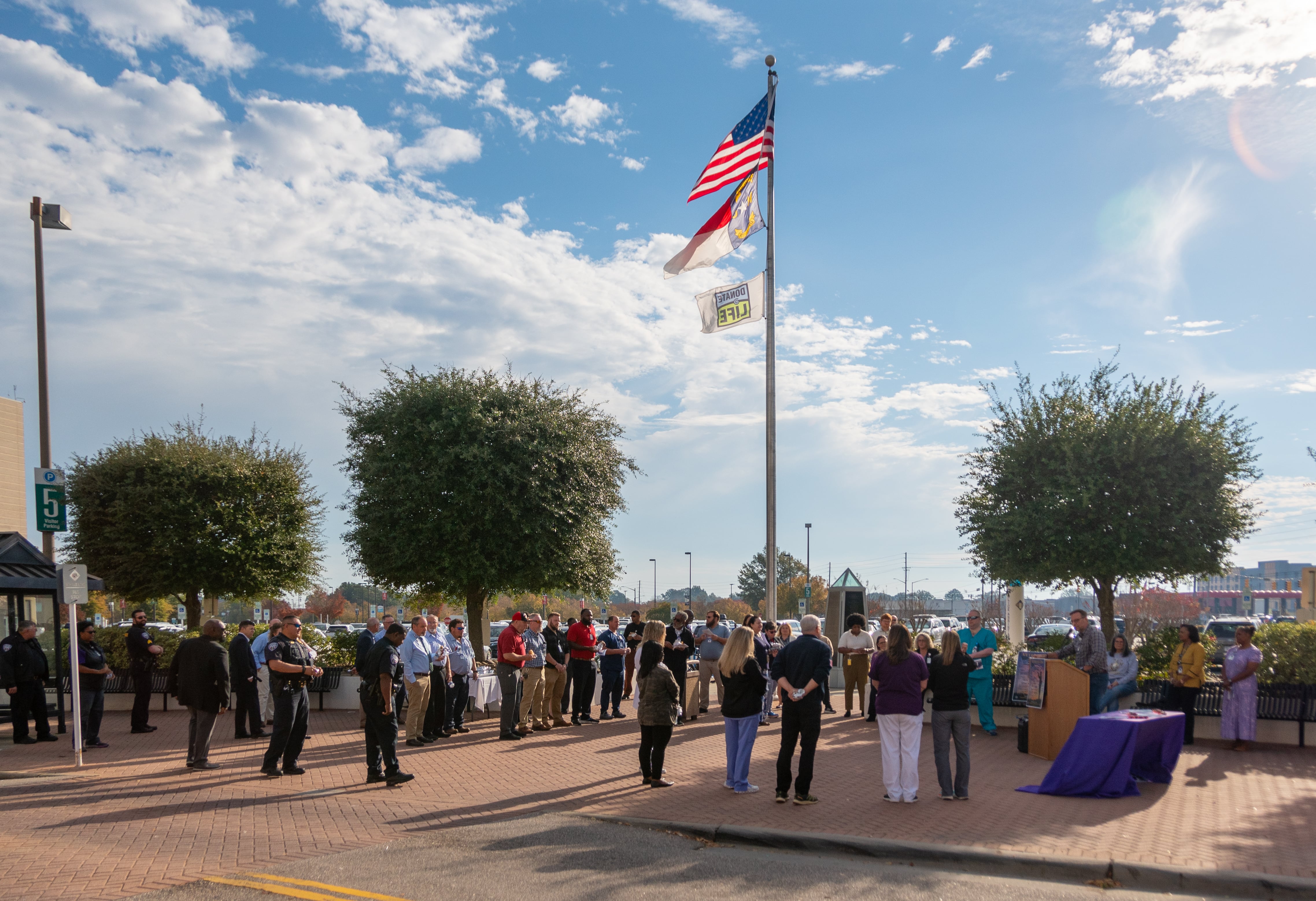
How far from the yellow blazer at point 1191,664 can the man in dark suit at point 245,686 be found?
12.9m

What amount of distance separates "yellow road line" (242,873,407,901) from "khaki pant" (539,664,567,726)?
8.81m

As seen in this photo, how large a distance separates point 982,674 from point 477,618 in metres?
13.1

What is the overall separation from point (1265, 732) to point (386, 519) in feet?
55.4

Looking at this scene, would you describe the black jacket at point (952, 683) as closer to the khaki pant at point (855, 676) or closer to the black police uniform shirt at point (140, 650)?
the khaki pant at point (855, 676)

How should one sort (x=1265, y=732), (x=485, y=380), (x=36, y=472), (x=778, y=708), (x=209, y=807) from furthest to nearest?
(x=485, y=380) < (x=778, y=708) < (x=36, y=472) < (x=1265, y=732) < (x=209, y=807)

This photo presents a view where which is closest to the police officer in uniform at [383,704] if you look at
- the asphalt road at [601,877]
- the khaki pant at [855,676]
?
the asphalt road at [601,877]

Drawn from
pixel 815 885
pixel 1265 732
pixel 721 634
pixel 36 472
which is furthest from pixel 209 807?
pixel 1265 732

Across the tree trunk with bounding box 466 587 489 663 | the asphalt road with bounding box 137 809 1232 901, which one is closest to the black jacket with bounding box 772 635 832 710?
the asphalt road with bounding box 137 809 1232 901

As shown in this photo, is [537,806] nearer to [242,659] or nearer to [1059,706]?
[242,659]

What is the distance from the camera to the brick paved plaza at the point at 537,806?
7320 mm

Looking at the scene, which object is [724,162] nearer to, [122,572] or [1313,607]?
[1313,607]

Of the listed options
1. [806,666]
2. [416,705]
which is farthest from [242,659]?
[806,666]

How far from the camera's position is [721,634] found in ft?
55.1

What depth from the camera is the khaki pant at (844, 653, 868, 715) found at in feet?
54.2
